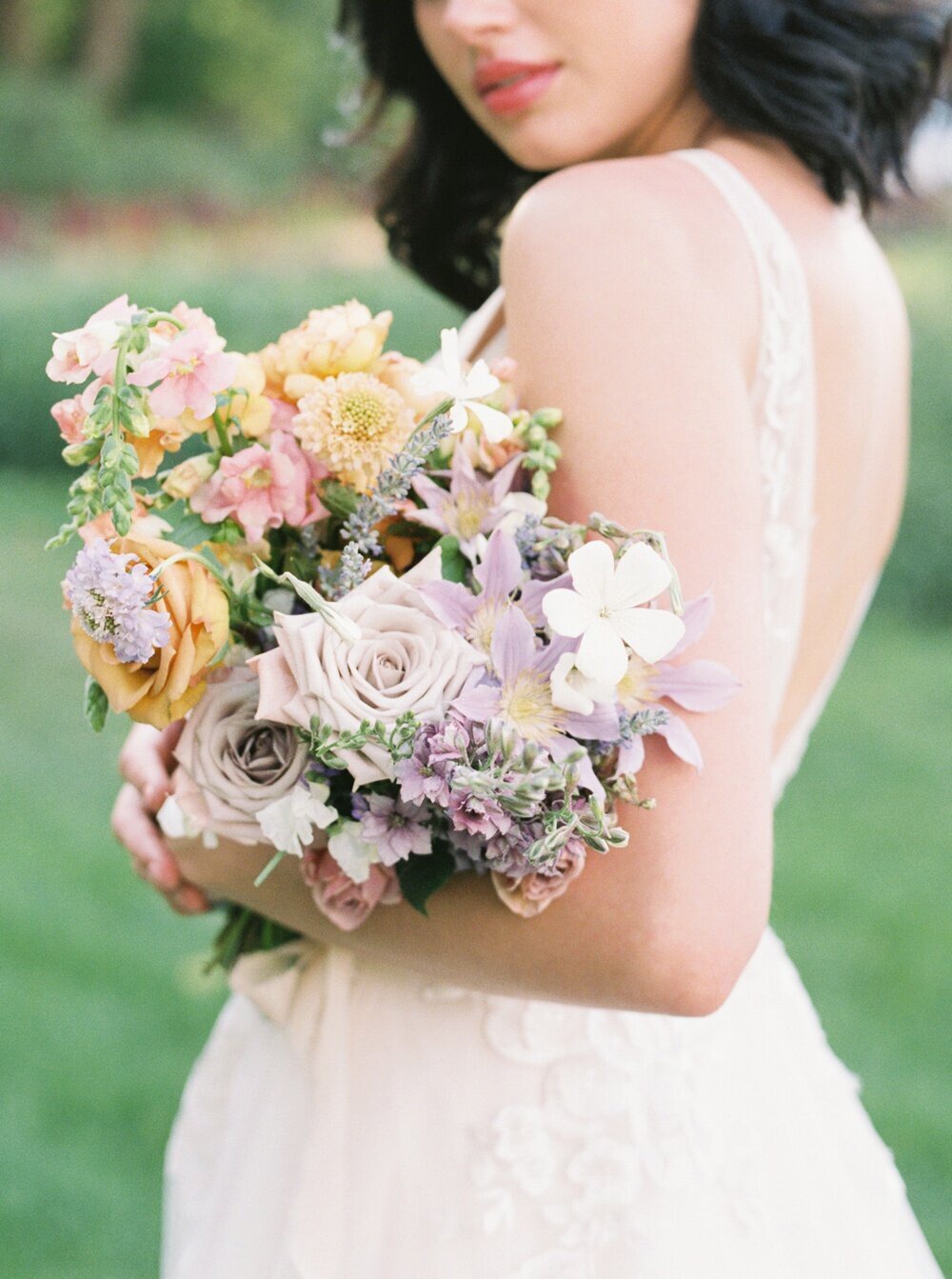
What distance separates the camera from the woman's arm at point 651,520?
1134mm

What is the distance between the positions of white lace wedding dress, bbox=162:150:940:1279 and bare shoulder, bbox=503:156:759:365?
49 millimetres

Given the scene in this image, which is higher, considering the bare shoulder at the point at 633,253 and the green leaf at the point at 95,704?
the bare shoulder at the point at 633,253

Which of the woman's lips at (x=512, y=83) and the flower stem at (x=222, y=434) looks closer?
the flower stem at (x=222, y=434)

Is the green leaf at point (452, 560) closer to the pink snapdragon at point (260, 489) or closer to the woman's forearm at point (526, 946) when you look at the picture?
the pink snapdragon at point (260, 489)

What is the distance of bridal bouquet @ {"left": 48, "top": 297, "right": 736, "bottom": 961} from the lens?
0.98 m

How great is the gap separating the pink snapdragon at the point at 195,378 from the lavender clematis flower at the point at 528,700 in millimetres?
279

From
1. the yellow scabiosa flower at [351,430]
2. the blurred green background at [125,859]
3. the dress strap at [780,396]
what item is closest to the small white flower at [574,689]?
the yellow scabiosa flower at [351,430]

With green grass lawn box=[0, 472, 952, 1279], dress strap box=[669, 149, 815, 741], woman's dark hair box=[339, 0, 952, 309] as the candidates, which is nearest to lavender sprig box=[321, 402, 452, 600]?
dress strap box=[669, 149, 815, 741]

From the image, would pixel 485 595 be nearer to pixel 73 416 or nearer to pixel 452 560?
pixel 452 560

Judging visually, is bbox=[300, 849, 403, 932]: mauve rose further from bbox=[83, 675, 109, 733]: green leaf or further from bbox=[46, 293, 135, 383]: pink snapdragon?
bbox=[46, 293, 135, 383]: pink snapdragon

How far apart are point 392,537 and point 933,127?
1194 mm

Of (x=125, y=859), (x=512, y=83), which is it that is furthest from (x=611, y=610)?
(x=125, y=859)

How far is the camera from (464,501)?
113 centimetres

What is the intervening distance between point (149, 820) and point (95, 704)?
1.88ft
